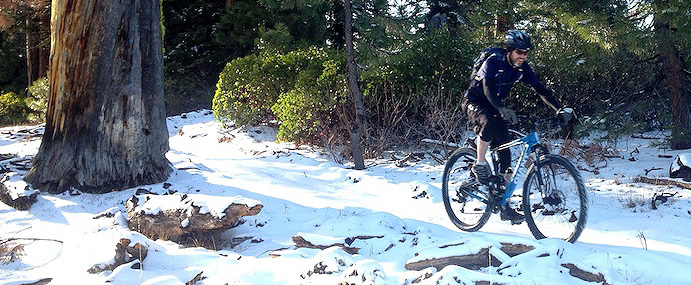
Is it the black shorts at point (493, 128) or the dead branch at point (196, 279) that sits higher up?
the black shorts at point (493, 128)

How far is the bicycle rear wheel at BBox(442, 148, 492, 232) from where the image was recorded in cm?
538

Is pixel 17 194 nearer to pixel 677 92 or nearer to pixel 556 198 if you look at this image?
pixel 556 198

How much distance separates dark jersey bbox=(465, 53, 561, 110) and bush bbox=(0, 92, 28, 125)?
58.1ft

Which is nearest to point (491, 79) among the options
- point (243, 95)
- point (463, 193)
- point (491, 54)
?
point (491, 54)

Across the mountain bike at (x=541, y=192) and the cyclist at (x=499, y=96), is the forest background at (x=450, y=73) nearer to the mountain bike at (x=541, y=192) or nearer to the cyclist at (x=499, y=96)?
the cyclist at (x=499, y=96)

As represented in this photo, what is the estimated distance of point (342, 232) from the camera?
16.6ft

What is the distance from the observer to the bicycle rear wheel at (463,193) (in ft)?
17.7

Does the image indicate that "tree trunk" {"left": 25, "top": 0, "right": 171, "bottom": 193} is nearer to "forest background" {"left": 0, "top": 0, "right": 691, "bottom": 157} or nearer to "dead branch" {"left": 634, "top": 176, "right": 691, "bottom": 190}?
"forest background" {"left": 0, "top": 0, "right": 691, "bottom": 157}

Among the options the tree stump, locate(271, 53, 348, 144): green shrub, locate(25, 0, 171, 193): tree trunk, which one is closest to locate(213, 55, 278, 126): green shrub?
locate(271, 53, 348, 144): green shrub

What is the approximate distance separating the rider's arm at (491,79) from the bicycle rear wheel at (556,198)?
0.67m

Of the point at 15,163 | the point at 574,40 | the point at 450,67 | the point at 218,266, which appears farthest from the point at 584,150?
the point at 15,163

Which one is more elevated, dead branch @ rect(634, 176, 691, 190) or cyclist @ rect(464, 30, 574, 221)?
cyclist @ rect(464, 30, 574, 221)

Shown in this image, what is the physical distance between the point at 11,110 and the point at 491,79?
18593 mm

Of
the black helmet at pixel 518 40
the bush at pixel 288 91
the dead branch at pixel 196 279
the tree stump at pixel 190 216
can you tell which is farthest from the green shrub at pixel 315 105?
the dead branch at pixel 196 279
